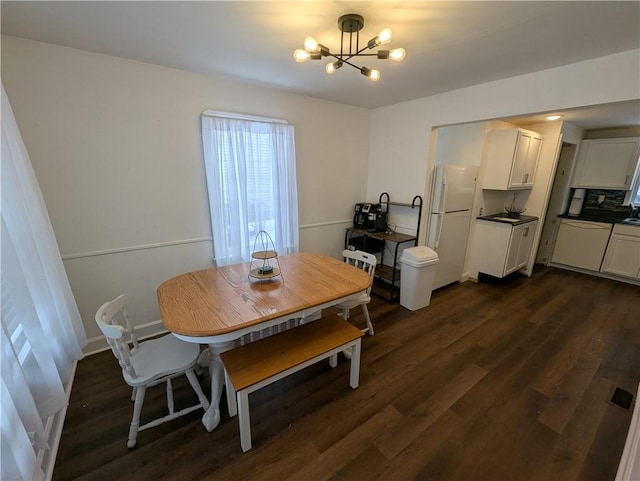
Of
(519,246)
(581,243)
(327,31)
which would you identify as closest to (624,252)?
(581,243)

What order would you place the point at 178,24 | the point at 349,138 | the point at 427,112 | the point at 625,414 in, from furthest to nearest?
1. the point at 349,138
2. the point at 427,112
3. the point at 625,414
4. the point at 178,24

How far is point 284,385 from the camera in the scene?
195 cm

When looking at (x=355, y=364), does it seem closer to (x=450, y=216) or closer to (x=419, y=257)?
(x=419, y=257)

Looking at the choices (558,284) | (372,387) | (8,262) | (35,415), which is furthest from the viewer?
(558,284)

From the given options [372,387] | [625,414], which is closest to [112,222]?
[372,387]

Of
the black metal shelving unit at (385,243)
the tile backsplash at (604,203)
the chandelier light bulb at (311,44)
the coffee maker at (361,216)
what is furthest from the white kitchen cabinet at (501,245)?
the chandelier light bulb at (311,44)

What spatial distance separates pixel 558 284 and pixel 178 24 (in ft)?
17.2

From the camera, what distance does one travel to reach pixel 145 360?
157cm

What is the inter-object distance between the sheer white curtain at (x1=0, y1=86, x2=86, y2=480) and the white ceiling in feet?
2.20

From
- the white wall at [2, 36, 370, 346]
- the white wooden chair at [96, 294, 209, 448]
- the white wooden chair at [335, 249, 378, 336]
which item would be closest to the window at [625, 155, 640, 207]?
the white wooden chair at [335, 249, 378, 336]

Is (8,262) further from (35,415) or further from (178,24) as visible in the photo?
(178,24)

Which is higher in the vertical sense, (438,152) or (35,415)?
(438,152)

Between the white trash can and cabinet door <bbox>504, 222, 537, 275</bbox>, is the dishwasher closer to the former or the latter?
cabinet door <bbox>504, 222, 537, 275</bbox>

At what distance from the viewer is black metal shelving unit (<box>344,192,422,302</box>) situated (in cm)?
320
